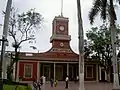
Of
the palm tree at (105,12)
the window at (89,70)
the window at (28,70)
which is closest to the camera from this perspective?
the palm tree at (105,12)

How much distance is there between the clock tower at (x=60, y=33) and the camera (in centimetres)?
4278

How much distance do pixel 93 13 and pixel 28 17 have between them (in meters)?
17.6

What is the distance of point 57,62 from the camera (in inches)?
1614

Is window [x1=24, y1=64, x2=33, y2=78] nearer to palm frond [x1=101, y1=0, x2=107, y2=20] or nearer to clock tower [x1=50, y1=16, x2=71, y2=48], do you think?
clock tower [x1=50, y1=16, x2=71, y2=48]

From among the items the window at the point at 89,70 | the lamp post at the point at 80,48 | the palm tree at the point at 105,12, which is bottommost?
the window at the point at 89,70

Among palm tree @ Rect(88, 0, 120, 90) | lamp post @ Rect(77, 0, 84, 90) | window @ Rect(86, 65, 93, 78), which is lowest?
window @ Rect(86, 65, 93, 78)

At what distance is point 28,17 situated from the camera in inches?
1474

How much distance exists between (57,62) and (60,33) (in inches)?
209

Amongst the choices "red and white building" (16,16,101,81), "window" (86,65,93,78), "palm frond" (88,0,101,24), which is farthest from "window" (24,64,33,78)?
"palm frond" (88,0,101,24)

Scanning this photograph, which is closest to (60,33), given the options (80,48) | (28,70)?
(28,70)

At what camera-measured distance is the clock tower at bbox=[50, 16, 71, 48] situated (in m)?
42.8

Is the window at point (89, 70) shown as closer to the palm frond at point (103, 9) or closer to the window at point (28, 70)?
the window at point (28, 70)

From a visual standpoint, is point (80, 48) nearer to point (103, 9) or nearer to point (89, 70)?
point (103, 9)

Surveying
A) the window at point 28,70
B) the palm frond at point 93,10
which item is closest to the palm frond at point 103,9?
the palm frond at point 93,10
